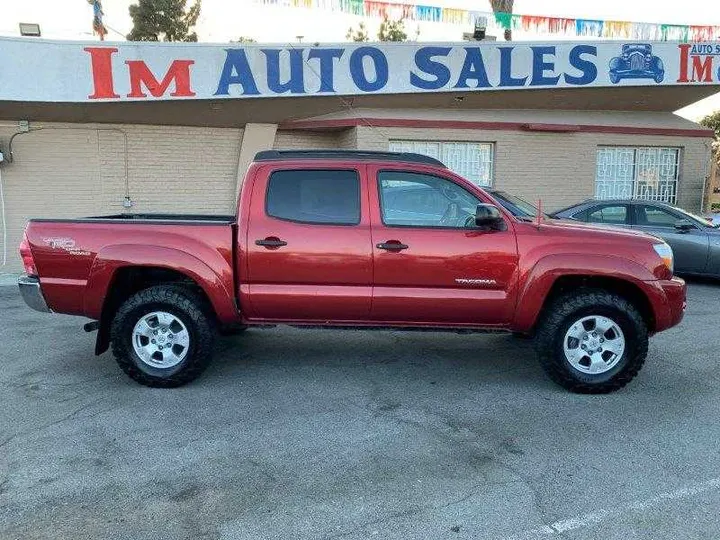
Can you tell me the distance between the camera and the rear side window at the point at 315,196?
4.91 metres

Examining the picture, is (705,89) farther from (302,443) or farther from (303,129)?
(302,443)

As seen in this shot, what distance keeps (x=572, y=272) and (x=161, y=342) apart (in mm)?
3458

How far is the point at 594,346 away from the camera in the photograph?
15.8 ft

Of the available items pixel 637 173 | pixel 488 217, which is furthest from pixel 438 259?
pixel 637 173

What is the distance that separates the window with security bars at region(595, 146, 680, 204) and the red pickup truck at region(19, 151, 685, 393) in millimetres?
9160

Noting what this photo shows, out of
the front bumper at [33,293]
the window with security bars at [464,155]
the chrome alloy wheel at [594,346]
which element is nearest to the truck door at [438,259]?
the chrome alloy wheel at [594,346]

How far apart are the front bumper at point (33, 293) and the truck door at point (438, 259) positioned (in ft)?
9.18

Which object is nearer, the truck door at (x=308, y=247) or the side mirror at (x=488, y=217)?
the side mirror at (x=488, y=217)

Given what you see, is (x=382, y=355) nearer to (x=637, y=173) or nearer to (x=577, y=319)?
(x=577, y=319)

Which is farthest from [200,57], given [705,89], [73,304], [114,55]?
[705,89]

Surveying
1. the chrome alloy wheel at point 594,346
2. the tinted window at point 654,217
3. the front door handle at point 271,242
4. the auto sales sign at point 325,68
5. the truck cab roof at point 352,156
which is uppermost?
the auto sales sign at point 325,68

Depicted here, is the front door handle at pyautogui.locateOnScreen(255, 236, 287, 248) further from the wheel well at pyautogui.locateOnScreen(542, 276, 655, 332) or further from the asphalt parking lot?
the wheel well at pyautogui.locateOnScreen(542, 276, 655, 332)

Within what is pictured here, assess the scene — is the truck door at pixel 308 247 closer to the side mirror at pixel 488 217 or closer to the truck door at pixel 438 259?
the truck door at pixel 438 259

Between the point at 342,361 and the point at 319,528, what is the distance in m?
2.81
